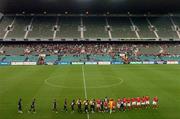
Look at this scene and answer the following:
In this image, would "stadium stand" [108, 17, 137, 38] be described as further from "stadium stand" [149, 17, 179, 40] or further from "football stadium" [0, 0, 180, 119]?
"stadium stand" [149, 17, 179, 40]

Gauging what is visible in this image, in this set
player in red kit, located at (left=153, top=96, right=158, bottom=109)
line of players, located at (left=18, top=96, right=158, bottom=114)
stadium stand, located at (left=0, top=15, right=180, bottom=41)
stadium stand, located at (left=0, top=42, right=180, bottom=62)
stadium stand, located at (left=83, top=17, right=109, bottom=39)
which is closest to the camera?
line of players, located at (left=18, top=96, right=158, bottom=114)

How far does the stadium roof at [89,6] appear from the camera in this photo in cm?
8375

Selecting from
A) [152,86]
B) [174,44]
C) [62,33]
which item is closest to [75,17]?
[62,33]

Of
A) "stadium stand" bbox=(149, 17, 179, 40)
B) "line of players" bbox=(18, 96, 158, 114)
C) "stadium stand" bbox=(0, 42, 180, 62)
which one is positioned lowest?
"line of players" bbox=(18, 96, 158, 114)

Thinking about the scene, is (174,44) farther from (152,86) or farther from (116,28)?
(152,86)

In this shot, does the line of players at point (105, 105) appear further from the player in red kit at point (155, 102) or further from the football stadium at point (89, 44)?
the football stadium at point (89, 44)

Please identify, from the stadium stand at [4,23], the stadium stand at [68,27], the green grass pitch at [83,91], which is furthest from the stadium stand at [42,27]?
the green grass pitch at [83,91]

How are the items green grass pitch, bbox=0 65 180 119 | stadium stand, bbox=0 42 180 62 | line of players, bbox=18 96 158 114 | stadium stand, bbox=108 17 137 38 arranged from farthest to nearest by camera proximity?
stadium stand, bbox=108 17 137 38, stadium stand, bbox=0 42 180 62, line of players, bbox=18 96 158 114, green grass pitch, bbox=0 65 180 119

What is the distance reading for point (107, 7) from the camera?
8906cm

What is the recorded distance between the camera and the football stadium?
49.1 metres

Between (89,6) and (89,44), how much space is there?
10.5 meters

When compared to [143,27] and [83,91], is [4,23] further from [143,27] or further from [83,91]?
[83,91]

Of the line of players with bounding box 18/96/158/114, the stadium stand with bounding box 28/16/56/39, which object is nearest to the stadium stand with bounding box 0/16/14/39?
the stadium stand with bounding box 28/16/56/39

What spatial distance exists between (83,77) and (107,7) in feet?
139
